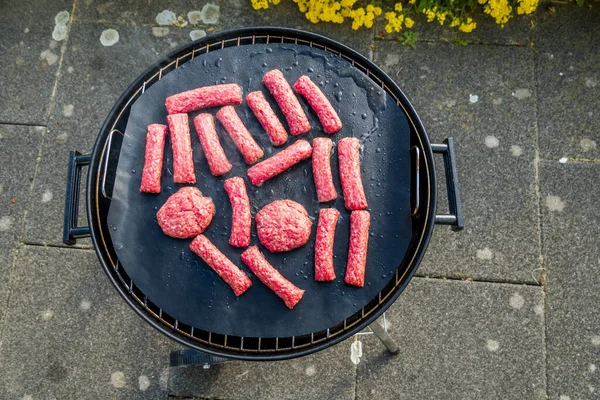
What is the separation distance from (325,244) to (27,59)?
11.3 ft

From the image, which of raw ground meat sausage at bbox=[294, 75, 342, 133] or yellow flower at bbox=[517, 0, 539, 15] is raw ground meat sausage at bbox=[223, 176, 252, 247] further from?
yellow flower at bbox=[517, 0, 539, 15]

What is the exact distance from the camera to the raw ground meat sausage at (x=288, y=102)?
9.62 feet

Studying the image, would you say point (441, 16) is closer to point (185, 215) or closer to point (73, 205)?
point (185, 215)

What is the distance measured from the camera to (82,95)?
14.0 feet

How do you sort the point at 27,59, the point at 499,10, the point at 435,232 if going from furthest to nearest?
the point at 27,59
the point at 499,10
the point at 435,232

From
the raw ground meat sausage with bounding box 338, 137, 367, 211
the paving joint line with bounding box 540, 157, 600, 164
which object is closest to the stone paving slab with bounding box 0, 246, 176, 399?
the raw ground meat sausage with bounding box 338, 137, 367, 211

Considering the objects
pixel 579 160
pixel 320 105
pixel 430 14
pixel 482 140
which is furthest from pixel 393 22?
pixel 579 160

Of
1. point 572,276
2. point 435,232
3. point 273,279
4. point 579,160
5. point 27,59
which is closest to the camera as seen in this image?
point 273,279

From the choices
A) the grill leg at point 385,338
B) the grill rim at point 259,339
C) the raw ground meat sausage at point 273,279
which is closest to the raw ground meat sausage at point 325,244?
the raw ground meat sausage at point 273,279

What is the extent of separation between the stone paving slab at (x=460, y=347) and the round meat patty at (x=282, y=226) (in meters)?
1.42

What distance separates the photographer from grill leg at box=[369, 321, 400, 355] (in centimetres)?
324

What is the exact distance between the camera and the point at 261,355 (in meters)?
2.67

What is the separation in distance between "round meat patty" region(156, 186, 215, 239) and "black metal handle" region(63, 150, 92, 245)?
0.44 metres

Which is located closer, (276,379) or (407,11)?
(276,379)
